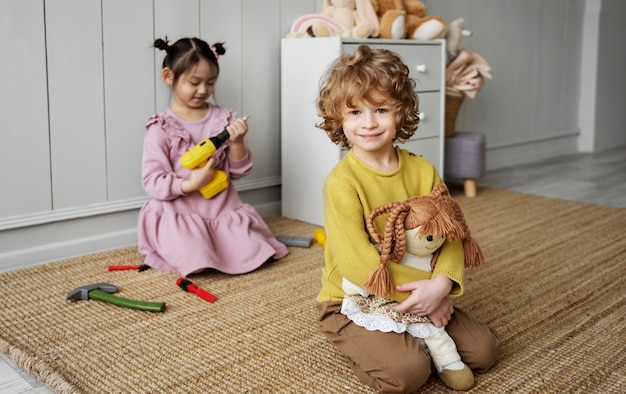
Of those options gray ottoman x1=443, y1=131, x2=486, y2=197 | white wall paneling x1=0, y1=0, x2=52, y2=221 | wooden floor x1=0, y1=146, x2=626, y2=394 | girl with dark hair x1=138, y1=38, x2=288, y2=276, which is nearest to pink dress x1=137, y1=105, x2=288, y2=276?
girl with dark hair x1=138, y1=38, x2=288, y2=276

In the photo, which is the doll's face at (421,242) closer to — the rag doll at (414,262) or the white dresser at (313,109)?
the rag doll at (414,262)

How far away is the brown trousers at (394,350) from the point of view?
113cm

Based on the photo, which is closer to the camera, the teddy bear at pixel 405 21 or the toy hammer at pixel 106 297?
the toy hammer at pixel 106 297

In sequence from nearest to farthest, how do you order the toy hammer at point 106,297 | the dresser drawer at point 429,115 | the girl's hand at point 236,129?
the toy hammer at point 106,297 → the girl's hand at point 236,129 → the dresser drawer at point 429,115

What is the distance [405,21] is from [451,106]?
0.49 meters

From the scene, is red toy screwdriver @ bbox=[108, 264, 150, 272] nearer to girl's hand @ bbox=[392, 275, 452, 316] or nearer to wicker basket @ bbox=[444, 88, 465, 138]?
girl's hand @ bbox=[392, 275, 452, 316]

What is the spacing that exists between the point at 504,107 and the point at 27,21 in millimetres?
2543

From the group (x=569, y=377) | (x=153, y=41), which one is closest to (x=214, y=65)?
(x=153, y=41)

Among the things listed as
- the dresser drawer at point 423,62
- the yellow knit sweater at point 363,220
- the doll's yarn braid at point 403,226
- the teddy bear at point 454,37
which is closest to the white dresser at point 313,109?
the dresser drawer at point 423,62

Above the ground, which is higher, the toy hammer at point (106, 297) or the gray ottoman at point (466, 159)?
the gray ottoman at point (466, 159)

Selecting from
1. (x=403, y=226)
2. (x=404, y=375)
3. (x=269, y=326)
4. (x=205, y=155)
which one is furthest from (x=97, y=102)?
(x=404, y=375)

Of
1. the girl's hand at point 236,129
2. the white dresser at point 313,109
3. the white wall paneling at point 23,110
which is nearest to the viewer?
the white wall paneling at point 23,110

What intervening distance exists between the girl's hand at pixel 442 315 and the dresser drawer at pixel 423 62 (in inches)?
50.7

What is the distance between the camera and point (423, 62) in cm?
245
